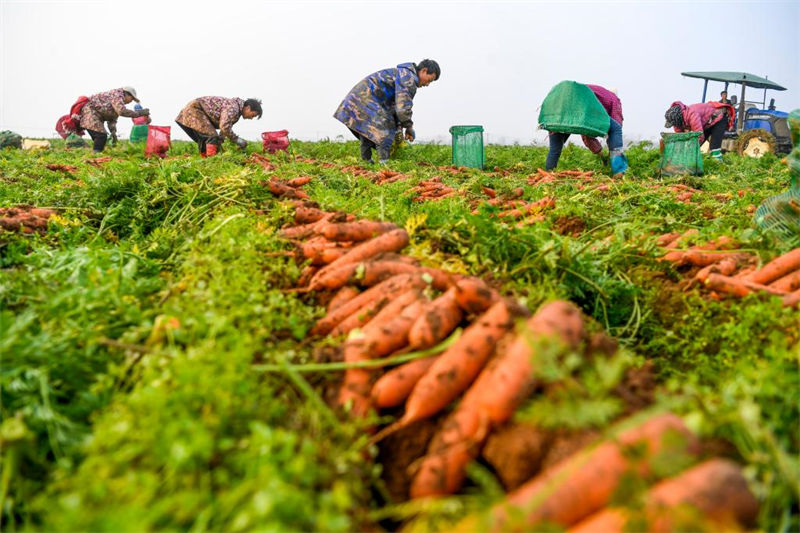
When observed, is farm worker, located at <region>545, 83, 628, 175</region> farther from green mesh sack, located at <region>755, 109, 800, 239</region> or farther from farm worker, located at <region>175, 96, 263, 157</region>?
farm worker, located at <region>175, 96, 263, 157</region>

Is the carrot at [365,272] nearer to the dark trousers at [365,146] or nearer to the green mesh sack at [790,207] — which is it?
the green mesh sack at [790,207]

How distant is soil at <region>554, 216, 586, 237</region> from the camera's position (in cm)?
445

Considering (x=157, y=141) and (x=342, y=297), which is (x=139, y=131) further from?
(x=342, y=297)

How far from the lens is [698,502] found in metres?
1.22

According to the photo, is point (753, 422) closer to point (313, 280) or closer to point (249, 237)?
point (313, 280)

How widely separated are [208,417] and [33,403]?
2.46 ft

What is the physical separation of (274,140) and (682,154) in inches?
370

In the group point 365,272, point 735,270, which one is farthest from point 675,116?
point 365,272

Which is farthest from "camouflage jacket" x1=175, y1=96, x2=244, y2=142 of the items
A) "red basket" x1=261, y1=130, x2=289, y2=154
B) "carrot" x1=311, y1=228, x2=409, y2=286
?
"carrot" x1=311, y1=228, x2=409, y2=286

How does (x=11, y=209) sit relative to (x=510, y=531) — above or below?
above

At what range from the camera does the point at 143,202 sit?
4.38 m

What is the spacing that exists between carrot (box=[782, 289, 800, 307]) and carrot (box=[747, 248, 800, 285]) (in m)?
0.28

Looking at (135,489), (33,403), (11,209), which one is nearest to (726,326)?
(135,489)

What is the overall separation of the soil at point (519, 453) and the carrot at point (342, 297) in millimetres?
1252
